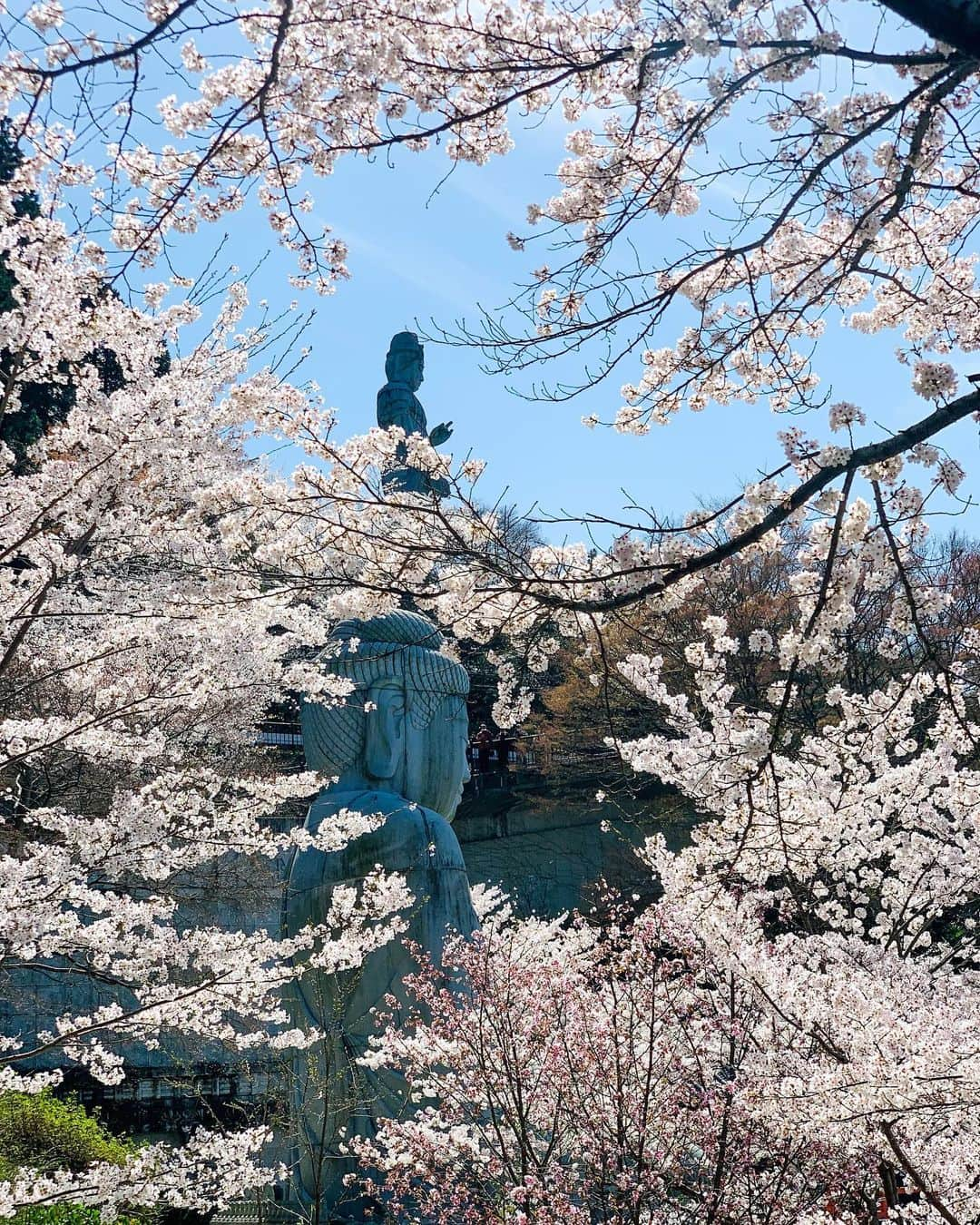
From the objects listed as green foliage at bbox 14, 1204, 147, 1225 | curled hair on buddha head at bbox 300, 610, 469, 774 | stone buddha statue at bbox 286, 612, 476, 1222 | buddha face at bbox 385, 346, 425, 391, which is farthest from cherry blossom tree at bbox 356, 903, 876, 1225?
buddha face at bbox 385, 346, 425, 391

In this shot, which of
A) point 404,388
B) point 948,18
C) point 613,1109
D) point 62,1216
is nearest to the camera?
point 948,18

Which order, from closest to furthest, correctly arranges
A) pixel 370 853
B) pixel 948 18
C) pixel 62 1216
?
pixel 948 18 → pixel 62 1216 → pixel 370 853

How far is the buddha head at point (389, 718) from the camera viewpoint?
8609 millimetres

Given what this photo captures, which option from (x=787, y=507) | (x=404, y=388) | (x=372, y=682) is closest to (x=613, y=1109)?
(x=787, y=507)

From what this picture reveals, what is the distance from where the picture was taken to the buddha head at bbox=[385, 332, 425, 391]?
10555mm

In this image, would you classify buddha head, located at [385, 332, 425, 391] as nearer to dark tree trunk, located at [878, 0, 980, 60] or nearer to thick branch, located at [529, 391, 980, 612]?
thick branch, located at [529, 391, 980, 612]

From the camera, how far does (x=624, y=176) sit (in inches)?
154

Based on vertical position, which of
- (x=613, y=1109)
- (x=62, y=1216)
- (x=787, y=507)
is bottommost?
(x=62, y=1216)

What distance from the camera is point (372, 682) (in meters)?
8.66

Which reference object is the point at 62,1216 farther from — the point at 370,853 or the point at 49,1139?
the point at 370,853

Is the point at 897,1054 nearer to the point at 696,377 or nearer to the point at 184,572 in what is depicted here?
the point at 696,377

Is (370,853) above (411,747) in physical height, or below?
below

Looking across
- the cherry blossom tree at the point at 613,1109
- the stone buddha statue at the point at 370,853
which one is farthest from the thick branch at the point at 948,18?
the stone buddha statue at the point at 370,853

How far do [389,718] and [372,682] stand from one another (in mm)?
292
